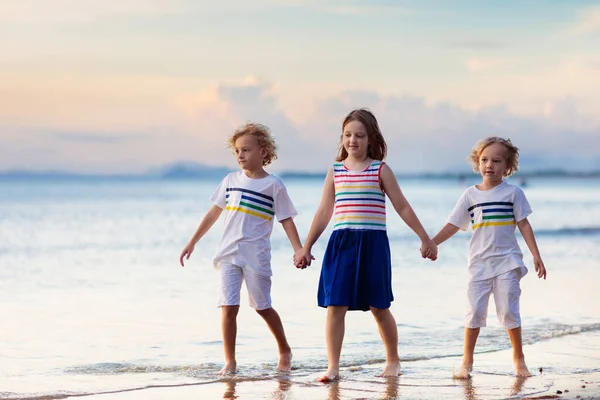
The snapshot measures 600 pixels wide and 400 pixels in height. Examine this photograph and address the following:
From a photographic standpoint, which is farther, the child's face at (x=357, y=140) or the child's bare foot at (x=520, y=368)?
the child's bare foot at (x=520, y=368)

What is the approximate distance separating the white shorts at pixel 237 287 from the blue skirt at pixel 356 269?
2.00 ft

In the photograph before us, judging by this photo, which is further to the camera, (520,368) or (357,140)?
(520,368)

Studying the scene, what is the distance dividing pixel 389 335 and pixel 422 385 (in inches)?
18.1

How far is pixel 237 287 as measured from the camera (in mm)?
6348

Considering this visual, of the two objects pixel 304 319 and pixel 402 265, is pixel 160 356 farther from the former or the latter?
pixel 402 265

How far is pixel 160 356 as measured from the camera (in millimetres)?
7211

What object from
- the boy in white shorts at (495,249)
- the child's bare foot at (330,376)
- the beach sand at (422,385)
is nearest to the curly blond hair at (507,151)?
the boy in white shorts at (495,249)

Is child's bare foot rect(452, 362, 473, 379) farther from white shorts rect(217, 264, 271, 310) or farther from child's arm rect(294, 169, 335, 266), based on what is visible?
white shorts rect(217, 264, 271, 310)

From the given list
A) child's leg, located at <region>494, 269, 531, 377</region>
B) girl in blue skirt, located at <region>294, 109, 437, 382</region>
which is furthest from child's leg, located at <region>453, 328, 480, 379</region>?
girl in blue skirt, located at <region>294, 109, 437, 382</region>

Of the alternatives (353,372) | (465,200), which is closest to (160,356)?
(353,372)

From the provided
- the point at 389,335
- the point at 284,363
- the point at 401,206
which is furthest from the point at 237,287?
the point at 401,206

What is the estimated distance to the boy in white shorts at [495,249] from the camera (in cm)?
604

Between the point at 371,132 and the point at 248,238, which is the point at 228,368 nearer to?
the point at 248,238

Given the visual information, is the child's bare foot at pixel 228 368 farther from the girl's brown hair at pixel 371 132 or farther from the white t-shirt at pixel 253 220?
the girl's brown hair at pixel 371 132
